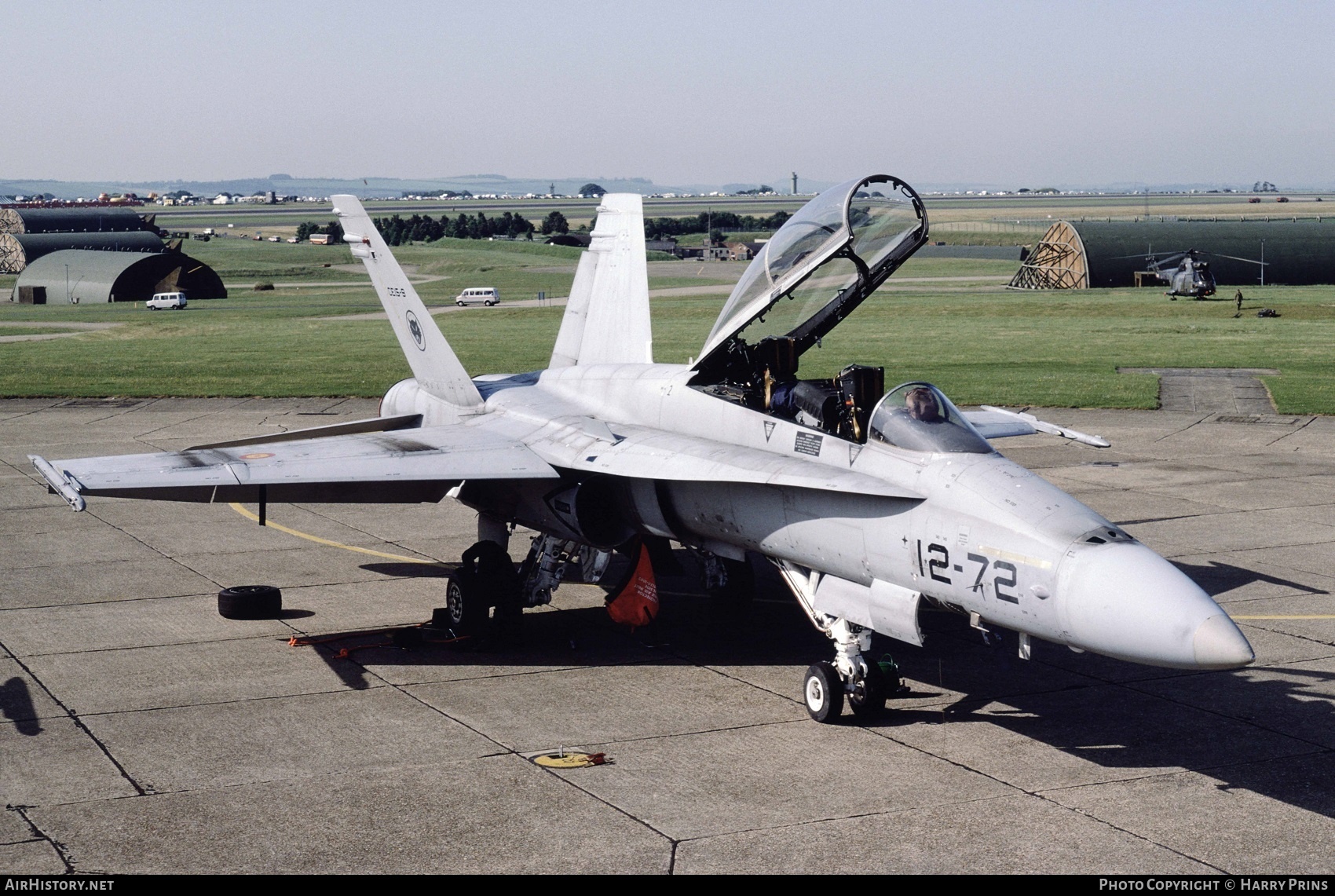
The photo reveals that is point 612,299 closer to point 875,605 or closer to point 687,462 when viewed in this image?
point 687,462

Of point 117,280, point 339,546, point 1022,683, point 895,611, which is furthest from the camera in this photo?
point 117,280

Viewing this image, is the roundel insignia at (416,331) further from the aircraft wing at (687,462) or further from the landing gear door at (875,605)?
the landing gear door at (875,605)

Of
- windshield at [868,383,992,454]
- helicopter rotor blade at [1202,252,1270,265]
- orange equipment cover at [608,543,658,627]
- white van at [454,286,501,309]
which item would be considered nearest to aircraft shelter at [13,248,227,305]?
white van at [454,286,501,309]

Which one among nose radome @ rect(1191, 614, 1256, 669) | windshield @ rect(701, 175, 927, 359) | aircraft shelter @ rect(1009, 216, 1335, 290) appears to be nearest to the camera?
nose radome @ rect(1191, 614, 1256, 669)

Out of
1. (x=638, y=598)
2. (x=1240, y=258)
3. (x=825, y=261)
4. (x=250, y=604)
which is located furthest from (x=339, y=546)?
(x=1240, y=258)

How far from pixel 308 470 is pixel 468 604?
7.36 feet

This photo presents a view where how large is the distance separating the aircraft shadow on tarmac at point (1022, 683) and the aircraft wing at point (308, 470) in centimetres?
177

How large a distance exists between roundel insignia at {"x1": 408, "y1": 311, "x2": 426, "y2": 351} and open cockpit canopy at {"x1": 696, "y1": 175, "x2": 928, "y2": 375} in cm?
483

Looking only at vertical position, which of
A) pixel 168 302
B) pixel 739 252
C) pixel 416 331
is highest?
pixel 739 252

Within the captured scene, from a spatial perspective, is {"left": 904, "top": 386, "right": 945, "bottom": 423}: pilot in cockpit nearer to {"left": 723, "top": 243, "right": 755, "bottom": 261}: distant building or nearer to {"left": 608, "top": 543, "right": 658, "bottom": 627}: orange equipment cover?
{"left": 608, "top": 543, "right": 658, "bottom": 627}: orange equipment cover

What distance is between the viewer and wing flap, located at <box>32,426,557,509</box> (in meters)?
12.9

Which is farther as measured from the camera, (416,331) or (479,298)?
(479,298)

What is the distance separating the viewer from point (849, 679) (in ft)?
38.2

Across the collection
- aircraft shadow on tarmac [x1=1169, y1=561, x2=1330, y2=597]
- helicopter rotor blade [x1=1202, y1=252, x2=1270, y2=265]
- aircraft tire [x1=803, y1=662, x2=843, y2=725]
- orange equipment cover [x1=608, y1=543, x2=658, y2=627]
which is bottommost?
aircraft shadow on tarmac [x1=1169, y1=561, x2=1330, y2=597]
